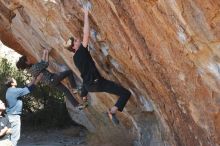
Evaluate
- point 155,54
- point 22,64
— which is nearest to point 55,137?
point 22,64

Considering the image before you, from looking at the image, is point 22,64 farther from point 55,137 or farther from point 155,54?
point 155,54

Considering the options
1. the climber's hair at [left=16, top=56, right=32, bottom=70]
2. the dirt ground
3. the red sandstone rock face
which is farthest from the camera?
the dirt ground

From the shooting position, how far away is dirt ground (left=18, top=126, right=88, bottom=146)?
54.4 ft

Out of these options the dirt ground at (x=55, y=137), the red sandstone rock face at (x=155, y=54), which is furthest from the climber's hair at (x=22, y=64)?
the dirt ground at (x=55, y=137)

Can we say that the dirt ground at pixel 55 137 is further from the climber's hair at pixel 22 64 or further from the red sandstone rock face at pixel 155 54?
the red sandstone rock face at pixel 155 54

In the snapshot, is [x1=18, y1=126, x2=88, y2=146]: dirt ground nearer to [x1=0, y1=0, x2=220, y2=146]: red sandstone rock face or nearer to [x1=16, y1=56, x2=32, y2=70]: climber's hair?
[x1=16, y1=56, x2=32, y2=70]: climber's hair

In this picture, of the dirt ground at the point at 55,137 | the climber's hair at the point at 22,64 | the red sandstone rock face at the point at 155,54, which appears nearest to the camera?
the red sandstone rock face at the point at 155,54

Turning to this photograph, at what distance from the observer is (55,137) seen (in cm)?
1794

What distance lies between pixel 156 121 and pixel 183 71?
3.03 metres

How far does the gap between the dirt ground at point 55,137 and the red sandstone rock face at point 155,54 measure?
5040 millimetres

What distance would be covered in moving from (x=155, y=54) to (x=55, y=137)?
11.1 m

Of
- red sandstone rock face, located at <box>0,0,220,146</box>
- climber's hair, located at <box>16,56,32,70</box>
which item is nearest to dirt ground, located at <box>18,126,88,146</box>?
climber's hair, located at <box>16,56,32,70</box>

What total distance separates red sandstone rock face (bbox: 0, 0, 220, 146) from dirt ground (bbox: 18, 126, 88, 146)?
16.5 ft

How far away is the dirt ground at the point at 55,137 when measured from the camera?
16.6m
